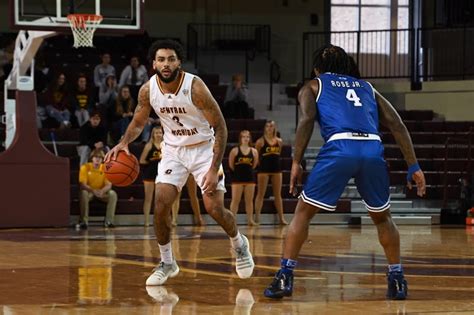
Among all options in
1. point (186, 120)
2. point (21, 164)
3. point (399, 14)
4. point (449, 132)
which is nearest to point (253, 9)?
point (399, 14)

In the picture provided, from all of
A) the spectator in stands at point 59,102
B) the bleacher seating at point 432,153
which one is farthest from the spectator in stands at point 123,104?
the bleacher seating at point 432,153

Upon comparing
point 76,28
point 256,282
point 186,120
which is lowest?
point 256,282

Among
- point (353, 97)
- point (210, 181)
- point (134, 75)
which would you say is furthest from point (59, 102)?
point (353, 97)

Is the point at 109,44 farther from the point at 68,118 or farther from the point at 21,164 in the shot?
the point at 21,164

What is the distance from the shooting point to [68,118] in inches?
784

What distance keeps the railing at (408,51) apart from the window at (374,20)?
3cm

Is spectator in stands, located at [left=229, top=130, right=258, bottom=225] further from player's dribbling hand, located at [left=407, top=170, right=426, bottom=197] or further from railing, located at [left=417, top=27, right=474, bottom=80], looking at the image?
player's dribbling hand, located at [left=407, top=170, right=426, bottom=197]

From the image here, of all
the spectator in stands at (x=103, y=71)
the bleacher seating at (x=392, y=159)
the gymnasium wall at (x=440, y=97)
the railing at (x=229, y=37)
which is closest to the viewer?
the bleacher seating at (x=392, y=159)

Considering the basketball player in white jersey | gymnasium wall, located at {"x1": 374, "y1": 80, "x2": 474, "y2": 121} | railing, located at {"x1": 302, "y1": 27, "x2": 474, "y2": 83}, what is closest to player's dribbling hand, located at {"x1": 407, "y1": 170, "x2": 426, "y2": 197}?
the basketball player in white jersey

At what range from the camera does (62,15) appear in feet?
51.8

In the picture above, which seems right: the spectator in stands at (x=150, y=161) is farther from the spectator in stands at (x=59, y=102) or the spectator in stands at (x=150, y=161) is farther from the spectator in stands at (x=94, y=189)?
the spectator in stands at (x=59, y=102)

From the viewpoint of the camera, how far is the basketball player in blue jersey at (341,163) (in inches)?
288

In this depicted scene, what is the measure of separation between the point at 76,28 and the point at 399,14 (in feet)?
42.4

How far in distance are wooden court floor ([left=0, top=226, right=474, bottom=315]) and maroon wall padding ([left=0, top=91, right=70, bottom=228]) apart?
2364 mm
